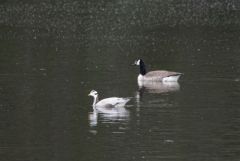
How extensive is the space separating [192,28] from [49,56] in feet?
48.3

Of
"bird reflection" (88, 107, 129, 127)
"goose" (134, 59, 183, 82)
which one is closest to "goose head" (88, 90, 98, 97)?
"bird reflection" (88, 107, 129, 127)

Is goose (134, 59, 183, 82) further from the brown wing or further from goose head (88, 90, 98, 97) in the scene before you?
goose head (88, 90, 98, 97)

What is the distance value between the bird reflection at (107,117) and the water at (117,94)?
3 cm

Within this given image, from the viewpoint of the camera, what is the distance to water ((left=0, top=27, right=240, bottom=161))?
65.6 feet

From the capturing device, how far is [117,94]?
28.0 meters

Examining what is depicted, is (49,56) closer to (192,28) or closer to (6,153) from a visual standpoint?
(192,28)

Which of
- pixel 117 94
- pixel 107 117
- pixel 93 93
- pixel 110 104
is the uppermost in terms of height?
pixel 93 93

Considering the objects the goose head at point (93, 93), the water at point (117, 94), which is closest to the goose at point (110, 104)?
the goose head at point (93, 93)

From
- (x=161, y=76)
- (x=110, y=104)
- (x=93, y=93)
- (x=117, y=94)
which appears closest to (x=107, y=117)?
(x=110, y=104)

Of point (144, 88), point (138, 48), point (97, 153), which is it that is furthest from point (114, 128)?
point (138, 48)

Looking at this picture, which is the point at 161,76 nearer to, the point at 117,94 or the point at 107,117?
the point at 117,94

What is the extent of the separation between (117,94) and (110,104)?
2.32 meters

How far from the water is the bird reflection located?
0.09 feet

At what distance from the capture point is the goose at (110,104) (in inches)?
1002
